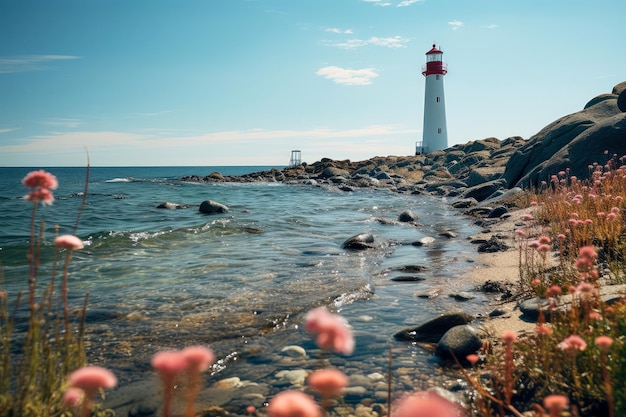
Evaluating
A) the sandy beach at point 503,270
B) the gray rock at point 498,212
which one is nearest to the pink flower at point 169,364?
the sandy beach at point 503,270

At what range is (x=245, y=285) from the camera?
8.24 metres

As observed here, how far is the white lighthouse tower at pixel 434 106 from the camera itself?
180 feet

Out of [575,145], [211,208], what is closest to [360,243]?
[211,208]

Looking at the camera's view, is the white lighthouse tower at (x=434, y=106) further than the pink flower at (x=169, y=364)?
Yes

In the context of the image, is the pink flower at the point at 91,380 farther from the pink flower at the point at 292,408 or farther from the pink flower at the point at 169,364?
the pink flower at the point at 292,408

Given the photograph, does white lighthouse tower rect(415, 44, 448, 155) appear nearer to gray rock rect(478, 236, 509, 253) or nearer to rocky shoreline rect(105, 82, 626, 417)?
rocky shoreline rect(105, 82, 626, 417)

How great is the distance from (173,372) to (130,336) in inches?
196

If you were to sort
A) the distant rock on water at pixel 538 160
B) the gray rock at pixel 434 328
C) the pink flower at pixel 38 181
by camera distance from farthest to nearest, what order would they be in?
the distant rock on water at pixel 538 160
the gray rock at pixel 434 328
the pink flower at pixel 38 181

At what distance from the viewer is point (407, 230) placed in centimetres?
1585

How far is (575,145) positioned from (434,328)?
1544 cm

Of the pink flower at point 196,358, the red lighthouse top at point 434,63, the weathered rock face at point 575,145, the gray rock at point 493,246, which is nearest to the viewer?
the pink flower at point 196,358

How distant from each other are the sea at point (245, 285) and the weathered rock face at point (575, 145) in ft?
15.8

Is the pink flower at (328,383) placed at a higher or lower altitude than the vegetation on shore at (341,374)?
higher

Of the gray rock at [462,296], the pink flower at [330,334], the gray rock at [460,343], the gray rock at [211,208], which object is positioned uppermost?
the pink flower at [330,334]
